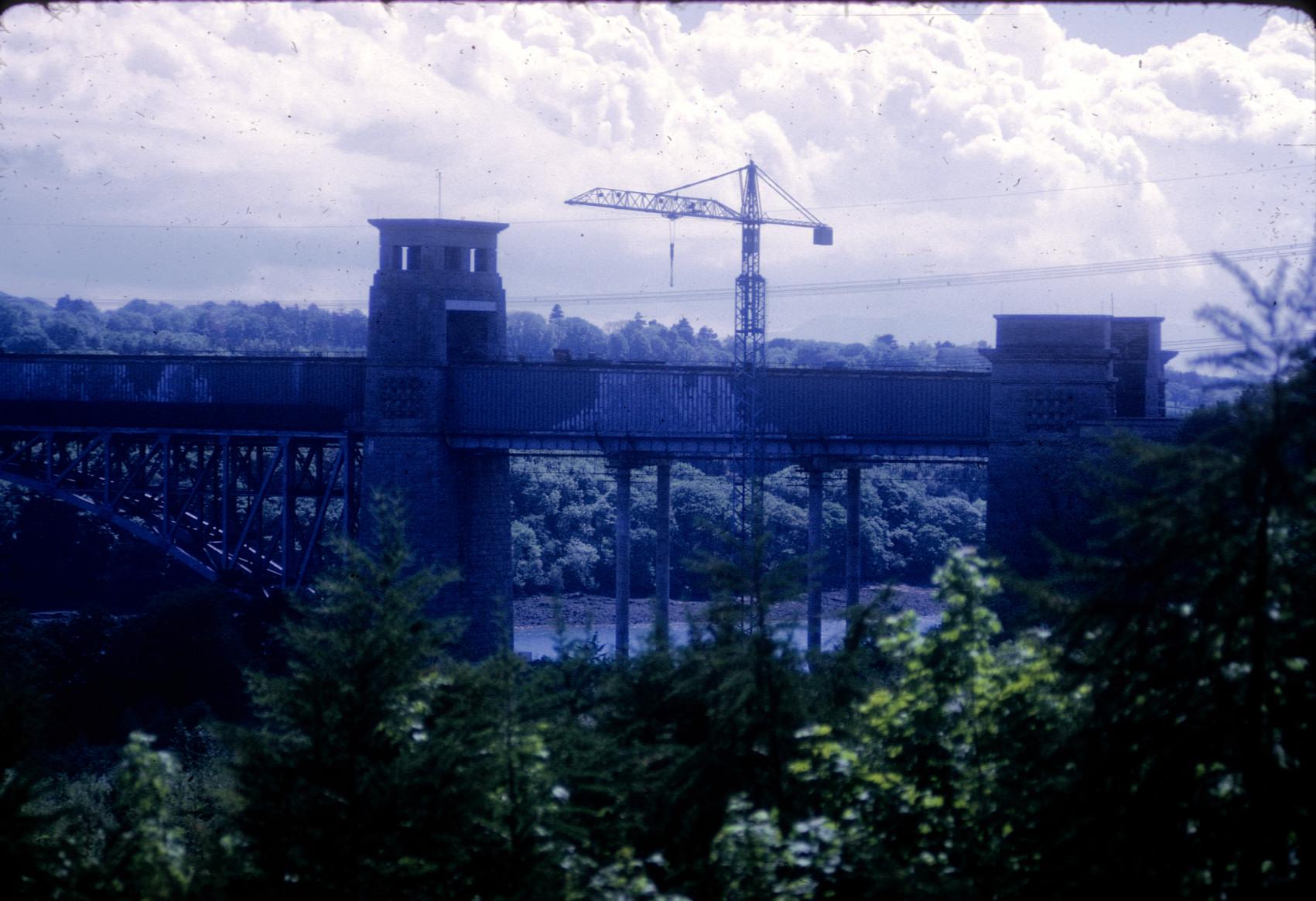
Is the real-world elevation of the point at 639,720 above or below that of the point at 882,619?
below

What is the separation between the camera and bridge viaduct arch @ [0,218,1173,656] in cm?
3050

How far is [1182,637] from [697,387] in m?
26.3

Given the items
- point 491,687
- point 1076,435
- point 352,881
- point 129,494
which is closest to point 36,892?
point 352,881

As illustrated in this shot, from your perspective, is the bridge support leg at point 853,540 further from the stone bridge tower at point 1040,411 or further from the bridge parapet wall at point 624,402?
the stone bridge tower at point 1040,411

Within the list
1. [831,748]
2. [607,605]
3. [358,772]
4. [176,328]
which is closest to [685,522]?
[607,605]

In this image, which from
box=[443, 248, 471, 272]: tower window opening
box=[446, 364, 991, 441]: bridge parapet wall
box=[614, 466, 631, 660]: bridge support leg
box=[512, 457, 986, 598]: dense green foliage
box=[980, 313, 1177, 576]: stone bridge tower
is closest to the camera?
box=[980, 313, 1177, 576]: stone bridge tower

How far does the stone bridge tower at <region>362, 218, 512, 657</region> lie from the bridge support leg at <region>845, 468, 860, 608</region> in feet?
25.0

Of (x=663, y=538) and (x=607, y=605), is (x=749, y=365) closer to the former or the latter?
(x=663, y=538)

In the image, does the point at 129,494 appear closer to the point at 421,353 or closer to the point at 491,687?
the point at 421,353

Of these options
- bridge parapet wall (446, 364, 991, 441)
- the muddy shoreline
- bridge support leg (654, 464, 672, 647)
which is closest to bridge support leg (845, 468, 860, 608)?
bridge parapet wall (446, 364, 991, 441)

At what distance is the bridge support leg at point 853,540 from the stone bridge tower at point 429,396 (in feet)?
25.0

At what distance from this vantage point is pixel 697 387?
31.6m

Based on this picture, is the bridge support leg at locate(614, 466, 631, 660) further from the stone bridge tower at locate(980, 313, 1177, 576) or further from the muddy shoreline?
the muddy shoreline

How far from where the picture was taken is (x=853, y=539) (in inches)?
1214
